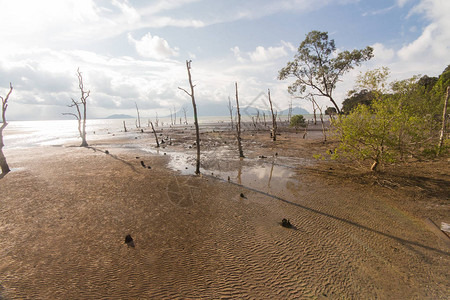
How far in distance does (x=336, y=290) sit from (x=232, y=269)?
9.75 feet

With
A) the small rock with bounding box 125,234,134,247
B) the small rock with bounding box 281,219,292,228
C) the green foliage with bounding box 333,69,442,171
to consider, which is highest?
the green foliage with bounding box 333,69,442,171

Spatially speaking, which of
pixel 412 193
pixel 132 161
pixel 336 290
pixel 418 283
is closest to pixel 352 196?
pixel 412 193

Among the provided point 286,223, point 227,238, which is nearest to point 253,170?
point 286,223

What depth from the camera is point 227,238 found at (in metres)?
7.84

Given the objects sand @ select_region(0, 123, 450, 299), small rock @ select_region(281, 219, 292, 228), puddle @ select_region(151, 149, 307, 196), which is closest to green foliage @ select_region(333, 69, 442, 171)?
sand @ select_region(0, 123, 450, 299)

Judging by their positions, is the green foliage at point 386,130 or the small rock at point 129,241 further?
the green foliage at point 386,130

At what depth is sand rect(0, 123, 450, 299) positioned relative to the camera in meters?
5.52

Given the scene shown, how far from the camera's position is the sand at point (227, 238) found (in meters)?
5.52

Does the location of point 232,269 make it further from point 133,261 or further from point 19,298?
point 19,298

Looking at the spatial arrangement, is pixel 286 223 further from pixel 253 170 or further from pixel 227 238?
pixel 253 170

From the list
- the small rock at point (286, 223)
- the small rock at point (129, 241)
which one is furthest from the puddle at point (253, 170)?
the small rock at point (129, 241)

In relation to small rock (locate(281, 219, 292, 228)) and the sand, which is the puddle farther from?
small rock (locate(281, 219, 292, 228))

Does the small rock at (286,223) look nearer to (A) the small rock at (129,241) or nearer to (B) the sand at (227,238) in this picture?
(B) the sand at (227,238)

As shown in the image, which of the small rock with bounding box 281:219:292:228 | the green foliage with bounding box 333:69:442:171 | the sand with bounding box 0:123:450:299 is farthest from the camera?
the green foliage with bounding box 333:69:442:171
